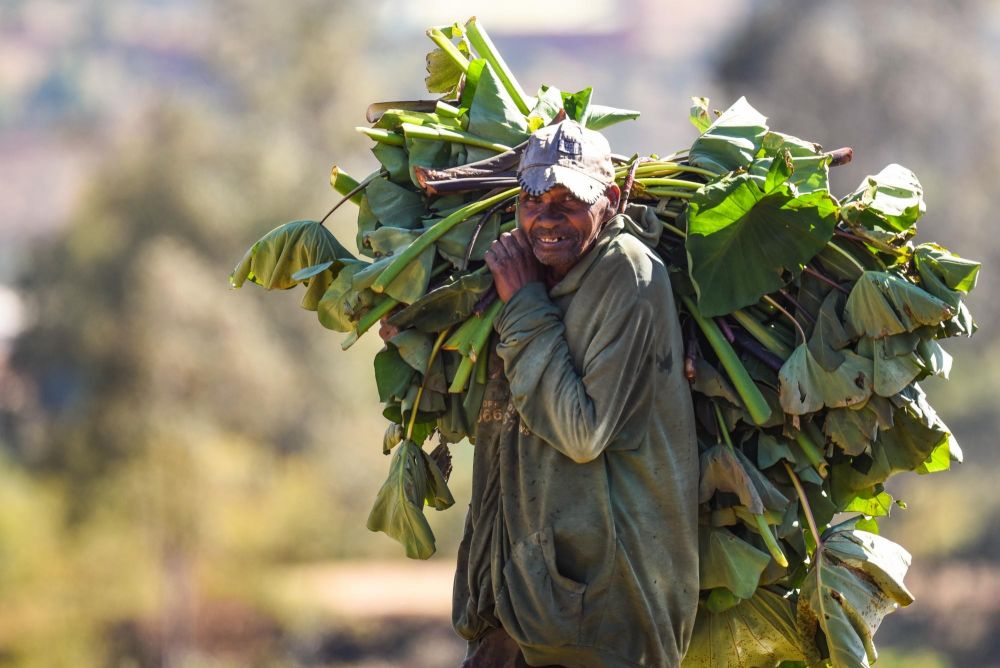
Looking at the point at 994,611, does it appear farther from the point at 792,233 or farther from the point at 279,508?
the point at 792,233

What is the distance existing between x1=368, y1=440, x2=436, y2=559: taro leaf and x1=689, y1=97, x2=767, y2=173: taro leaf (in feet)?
3.97

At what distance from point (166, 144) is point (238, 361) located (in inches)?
159

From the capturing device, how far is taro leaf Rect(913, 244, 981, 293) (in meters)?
4.51

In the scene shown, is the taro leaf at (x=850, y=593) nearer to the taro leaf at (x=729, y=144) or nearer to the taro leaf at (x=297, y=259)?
the taro leaf at (x=729, y=144)

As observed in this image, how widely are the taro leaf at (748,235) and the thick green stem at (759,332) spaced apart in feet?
0.35

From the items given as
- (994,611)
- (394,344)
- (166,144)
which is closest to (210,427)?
(166,144)

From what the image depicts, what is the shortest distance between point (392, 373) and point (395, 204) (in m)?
0.52

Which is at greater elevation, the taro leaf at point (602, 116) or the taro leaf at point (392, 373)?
A: the taro leaf at point (602, 116)

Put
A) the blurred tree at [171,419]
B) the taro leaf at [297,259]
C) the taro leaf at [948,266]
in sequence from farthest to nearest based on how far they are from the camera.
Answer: the blurred tree at [171,419], the taro leaf at [297,259], the taro leaf at [948,266]

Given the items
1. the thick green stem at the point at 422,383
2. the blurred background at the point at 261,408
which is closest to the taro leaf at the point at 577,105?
the thick green stem at the point at 422,383

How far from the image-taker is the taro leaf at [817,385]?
4441 mm

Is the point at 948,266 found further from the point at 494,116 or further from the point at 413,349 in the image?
the point at 413,349

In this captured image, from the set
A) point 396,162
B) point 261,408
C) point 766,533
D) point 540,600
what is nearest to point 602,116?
point 396,162

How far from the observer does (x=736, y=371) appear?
4.51 meters
